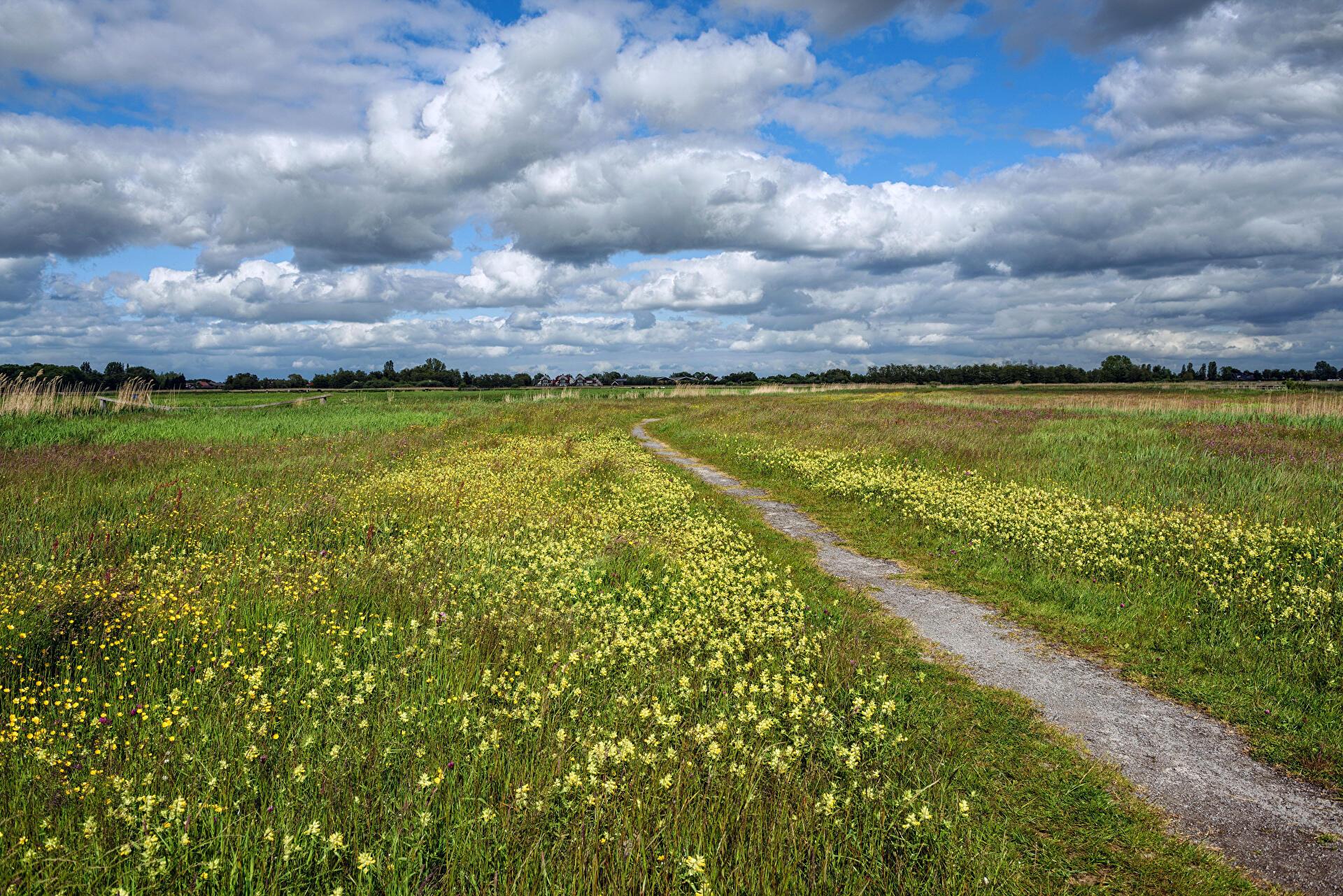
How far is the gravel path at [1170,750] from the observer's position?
485cm

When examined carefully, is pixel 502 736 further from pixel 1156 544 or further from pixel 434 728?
pixel 1156 544

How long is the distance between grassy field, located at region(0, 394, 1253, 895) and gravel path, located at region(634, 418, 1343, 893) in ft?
1.30

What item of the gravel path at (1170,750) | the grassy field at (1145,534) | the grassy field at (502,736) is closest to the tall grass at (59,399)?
the grassy field at (502,736)

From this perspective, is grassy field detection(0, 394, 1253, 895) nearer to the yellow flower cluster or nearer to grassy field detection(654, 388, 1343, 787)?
grassy field detection(654, 388, 1343, 787)

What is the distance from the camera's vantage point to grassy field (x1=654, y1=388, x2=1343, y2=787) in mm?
7746

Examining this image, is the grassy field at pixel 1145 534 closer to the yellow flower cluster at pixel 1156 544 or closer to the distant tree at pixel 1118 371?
the yellow flower cluster at pixel 1156 544

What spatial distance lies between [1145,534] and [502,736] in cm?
1313

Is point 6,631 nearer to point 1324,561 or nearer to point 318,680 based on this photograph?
point 318,680

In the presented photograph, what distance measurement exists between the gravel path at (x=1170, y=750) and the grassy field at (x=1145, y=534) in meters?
0.44

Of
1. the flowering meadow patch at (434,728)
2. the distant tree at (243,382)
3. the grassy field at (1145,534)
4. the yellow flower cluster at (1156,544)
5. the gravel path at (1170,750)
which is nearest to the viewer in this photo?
the flowering meadow patch at (434,728)

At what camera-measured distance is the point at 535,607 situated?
27.0 feet

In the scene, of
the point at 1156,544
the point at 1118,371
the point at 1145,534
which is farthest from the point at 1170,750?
the point at 1118,371

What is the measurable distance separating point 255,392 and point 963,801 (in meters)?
105

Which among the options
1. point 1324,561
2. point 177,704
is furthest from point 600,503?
point 1324,561
